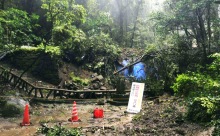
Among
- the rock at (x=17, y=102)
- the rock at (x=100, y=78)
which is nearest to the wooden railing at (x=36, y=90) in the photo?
the rock at (x=17, y=102)

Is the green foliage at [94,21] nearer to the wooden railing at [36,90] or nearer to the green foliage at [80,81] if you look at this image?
the green foliage at [80,81]

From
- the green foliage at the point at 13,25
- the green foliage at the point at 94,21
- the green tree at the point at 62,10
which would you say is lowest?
the green foliage at the point at 13,25

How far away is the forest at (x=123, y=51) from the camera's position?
32.6 ft

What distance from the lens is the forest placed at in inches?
391

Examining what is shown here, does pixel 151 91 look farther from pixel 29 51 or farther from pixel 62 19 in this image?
pixel 29 51

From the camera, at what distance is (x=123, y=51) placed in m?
32.5

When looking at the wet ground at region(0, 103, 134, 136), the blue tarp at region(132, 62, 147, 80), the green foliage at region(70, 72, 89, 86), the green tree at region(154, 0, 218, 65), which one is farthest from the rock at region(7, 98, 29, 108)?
the blue tarp at region(132, 62, 147, 80)

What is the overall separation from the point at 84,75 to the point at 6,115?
13821 millimetres

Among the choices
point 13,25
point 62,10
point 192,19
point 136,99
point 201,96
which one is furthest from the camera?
point 192,19

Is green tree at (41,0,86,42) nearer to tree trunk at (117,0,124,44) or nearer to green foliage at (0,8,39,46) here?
green foliage at (0,8,39,46)

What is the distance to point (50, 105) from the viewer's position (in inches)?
647

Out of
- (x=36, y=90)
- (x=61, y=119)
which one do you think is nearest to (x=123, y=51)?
(x=36, y=90)

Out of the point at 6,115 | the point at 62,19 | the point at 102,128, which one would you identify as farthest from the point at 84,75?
the point at 102,128

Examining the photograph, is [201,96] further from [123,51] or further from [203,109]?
[123,51]
